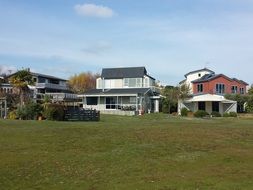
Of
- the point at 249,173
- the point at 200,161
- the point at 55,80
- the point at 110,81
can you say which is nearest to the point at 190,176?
the point at 249,173

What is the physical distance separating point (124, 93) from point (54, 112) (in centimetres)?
3439

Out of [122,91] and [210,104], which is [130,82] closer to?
[122,91]

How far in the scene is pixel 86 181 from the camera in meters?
12.4

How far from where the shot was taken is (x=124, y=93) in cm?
7300

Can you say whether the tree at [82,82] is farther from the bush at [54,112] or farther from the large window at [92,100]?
the bush at [54,112]

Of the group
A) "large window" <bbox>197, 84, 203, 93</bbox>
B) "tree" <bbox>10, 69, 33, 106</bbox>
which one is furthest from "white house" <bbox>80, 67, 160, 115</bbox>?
"tree" <bbox>10, 69, 33, 106</bbox>

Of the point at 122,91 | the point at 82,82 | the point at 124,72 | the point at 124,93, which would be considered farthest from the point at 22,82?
the point at 82,82

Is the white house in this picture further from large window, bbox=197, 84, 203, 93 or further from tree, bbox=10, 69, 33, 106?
tree, bbox=10, 69, 33, 106

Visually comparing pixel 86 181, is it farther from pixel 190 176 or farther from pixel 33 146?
pixel 33 146

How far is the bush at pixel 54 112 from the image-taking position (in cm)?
3903

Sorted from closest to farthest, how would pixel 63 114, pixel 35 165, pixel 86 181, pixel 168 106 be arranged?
pixel 86 181
pixel 35 165
pixel 63 114
pixel 168 106

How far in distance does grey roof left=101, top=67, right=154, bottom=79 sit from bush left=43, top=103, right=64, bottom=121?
42429 mm

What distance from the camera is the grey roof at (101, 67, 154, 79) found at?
81.5 meters

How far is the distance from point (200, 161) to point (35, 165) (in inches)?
216
